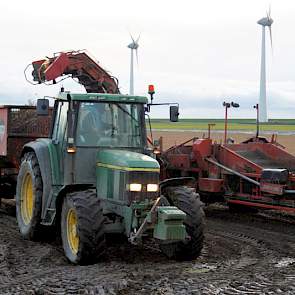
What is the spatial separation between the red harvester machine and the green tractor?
9.10 feet

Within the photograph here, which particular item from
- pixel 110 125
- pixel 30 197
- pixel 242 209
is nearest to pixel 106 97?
pixel 110 125

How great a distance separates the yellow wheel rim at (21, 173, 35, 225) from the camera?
967 centimetres

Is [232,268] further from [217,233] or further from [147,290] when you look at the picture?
[217,233]

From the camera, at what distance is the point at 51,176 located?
8.55m

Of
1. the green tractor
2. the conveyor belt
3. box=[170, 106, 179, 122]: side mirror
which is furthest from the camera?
the conveyor belt

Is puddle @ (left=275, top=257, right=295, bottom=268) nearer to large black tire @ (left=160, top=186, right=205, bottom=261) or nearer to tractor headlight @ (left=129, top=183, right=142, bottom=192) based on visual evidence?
large black tire @ (left=160, top=186, right=205, bottom=261)

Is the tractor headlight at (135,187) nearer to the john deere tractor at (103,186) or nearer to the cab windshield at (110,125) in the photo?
the john deere tractor at (103,186)

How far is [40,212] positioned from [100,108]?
6.05ft

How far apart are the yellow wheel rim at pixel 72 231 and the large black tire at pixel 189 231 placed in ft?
3.72

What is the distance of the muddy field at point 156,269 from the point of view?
6.30 metres

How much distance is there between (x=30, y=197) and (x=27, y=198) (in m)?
0.10

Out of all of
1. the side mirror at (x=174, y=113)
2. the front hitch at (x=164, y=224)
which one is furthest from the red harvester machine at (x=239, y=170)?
the front hitch at (x=164, y=224)

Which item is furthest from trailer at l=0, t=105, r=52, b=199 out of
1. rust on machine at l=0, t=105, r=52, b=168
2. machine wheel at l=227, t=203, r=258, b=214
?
machine wheel at l=227, t=203, r=258, b=214

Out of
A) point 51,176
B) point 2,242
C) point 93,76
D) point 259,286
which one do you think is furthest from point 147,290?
point 93,76
